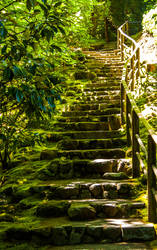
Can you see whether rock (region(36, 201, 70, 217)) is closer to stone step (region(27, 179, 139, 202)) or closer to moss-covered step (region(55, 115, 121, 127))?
stone step (region(27, 179, 139, 202))

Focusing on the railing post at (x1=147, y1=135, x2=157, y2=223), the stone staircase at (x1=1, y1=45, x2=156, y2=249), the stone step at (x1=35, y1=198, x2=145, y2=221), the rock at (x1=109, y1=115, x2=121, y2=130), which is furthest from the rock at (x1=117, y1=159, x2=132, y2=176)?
the rock at (x1=109, y1=115, x2=121, y2=130)

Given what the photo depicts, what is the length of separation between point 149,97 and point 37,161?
337 cm

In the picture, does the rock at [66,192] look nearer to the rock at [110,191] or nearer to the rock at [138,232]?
the rock at [110,191]

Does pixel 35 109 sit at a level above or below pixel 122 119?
above

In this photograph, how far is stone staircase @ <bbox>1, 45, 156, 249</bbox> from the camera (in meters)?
2.73

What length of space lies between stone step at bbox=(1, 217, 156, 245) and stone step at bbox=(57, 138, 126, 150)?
2231mm

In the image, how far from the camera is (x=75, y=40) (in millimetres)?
11469

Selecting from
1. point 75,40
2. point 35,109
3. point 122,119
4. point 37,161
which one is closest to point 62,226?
point 35,109

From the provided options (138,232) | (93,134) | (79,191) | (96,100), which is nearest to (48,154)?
(93,134)

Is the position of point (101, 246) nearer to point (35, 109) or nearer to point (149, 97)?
point (35, 109)

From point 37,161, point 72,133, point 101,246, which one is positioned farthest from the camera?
point 72,133

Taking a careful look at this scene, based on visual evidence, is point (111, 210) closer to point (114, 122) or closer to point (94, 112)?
point (114, 122)

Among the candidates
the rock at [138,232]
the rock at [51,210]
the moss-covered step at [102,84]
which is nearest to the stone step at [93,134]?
the rock at [51,210]

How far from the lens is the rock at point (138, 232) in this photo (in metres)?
2.64
